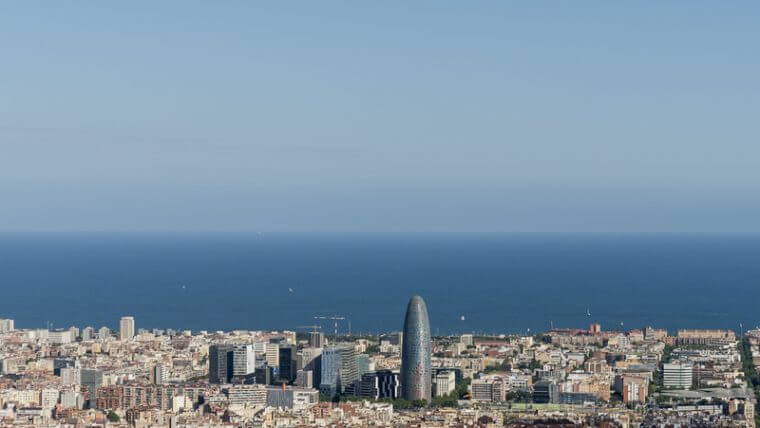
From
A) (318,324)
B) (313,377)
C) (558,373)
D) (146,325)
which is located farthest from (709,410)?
(146,325)

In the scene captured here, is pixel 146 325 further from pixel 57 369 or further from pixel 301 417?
pixel 301 417

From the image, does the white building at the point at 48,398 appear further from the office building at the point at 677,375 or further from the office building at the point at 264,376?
the office building at the point at 677,375

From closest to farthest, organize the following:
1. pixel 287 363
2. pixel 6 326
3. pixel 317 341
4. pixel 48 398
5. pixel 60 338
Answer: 1. pixel 48 398
2. pixel 287 363
3. pixel 317 341
4. pixel 60 338
5. pixel 6 326

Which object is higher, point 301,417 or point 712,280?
point 712,280

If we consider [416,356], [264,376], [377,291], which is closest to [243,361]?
[264,376]

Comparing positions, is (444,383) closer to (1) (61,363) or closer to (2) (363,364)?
(2) (363,364)

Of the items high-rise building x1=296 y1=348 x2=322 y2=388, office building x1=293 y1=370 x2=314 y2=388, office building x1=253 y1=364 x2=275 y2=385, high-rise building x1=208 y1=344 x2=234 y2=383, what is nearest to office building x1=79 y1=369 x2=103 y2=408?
high-rise building x1=208 y1=344 x2=234 y2=383

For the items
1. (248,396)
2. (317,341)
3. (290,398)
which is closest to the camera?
(248,396)

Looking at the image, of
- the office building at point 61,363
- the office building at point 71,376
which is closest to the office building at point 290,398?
the office building at point 71,376
